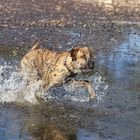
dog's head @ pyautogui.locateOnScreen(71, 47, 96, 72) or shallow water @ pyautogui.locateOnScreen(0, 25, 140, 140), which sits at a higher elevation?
dog's head @ pyautogui.locateOnScreen(71, 47, 96, 72)

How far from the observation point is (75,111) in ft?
29.2

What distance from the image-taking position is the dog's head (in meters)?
8.39

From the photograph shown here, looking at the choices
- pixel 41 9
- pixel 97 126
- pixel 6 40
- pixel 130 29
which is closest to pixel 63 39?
pixel 6 40

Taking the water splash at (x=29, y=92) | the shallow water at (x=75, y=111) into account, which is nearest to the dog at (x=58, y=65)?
the water splash at (x=29, y=92)

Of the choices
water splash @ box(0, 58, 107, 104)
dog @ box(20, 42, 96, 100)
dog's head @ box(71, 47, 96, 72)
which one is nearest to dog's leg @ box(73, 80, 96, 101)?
dog @ box(20, 42, 96, 100)

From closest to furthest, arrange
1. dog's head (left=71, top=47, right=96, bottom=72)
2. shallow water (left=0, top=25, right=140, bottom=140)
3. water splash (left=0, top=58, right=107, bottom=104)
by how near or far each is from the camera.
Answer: shallow water (left=0, top=25, right=140, bottom=140), dog's head (left=71, top=47, right=96, bottom=72), water splash (left=0, top=58, right=107, bottom=104)

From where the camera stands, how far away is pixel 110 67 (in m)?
12.8

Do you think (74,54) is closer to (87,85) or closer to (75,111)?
(87,85)

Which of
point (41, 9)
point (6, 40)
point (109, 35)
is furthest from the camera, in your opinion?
point (41, 9)

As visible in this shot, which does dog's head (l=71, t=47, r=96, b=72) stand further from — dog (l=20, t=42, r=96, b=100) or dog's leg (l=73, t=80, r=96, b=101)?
dog's leg (l=73, t=80, r=96, b=101)

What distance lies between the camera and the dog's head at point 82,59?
8.39 meters

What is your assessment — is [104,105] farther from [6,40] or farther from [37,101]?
[6,40]

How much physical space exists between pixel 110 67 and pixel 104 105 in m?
3.55

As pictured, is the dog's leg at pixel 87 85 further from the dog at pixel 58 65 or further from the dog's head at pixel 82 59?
the dog's head at pixel 82 59
